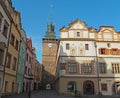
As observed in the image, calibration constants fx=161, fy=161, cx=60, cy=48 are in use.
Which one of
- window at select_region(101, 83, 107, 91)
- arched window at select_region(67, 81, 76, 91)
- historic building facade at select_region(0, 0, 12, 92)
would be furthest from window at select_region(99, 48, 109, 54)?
historic building facade at select_region(0, 0, 12, 92)

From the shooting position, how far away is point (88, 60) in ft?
107

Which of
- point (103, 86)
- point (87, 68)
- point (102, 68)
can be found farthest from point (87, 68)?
point (103, 86)

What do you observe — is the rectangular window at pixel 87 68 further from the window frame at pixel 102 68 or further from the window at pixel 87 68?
the window frame at pixel 102 68

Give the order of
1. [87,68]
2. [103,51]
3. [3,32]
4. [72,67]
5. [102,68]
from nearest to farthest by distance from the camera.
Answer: [3,32] < [72,67] < [87,68] < [102,68] < [103,51]

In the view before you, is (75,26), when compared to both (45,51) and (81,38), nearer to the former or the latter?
(81,38)

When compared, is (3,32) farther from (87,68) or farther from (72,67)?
(87,68)

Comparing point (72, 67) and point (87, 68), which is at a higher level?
point (72, 67)

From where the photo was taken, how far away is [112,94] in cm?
3123

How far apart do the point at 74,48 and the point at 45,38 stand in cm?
4168

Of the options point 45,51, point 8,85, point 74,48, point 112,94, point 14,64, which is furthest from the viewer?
point 45,51

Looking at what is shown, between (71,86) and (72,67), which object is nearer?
(71,86)

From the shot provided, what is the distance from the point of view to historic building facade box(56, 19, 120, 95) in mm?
31469

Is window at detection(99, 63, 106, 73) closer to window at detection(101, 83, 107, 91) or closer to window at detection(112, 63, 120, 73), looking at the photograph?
window at detection(112, 63, 120, 73)

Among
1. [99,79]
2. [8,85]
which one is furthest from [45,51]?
[8,85]
